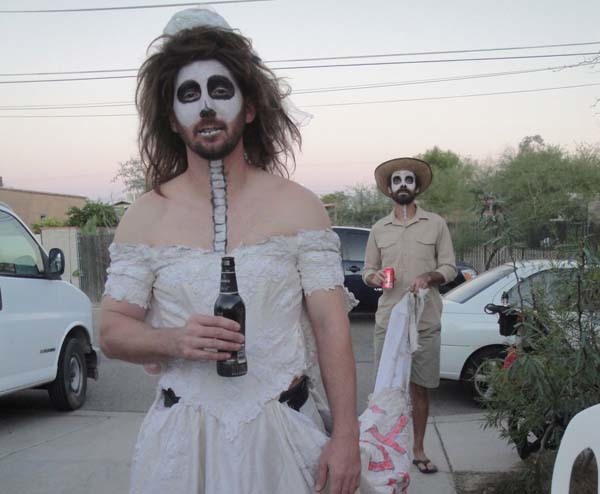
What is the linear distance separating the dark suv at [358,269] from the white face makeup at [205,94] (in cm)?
996

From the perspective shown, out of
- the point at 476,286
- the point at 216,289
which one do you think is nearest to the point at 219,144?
the point at 216,289

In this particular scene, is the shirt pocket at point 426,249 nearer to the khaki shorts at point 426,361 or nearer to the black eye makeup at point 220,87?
the khaki shorts at point 426,361

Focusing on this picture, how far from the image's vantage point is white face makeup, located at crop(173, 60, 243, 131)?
6.34 ft

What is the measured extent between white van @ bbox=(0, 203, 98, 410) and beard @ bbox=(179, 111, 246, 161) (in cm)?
426

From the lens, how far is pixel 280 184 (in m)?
2.00

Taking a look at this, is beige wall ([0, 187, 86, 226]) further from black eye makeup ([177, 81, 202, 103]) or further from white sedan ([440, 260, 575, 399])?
black eye makeup ([177, 81, 202, 103])

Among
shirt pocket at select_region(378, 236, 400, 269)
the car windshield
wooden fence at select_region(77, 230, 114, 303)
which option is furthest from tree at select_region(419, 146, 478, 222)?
shirt pocket at select_region(378, 236, 400, 269)

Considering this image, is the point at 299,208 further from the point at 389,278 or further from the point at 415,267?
the point at 415,267

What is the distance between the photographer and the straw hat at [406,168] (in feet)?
16.2

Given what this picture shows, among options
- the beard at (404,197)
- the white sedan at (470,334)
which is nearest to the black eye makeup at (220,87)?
the beard at (404,197)

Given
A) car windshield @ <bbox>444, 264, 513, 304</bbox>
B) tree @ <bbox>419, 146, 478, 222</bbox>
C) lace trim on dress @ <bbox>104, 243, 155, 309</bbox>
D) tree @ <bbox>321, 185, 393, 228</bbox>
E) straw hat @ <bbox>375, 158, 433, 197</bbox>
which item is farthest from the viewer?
tree @ <bbox>419, 146, 478, 222</bbox>

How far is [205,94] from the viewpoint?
6.34 ft

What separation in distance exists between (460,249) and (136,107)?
53.9 ft

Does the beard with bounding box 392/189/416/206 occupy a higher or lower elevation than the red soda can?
higher
